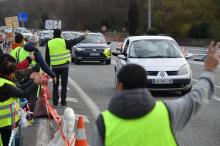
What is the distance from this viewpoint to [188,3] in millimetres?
69062

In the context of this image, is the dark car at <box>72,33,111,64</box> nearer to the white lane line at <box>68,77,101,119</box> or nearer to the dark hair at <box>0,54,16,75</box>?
the white lane line at <box>68,77,101,119</box>

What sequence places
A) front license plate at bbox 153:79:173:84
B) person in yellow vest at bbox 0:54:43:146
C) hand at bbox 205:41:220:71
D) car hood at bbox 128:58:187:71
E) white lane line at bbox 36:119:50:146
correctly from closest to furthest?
Result: hand at bbox 205:41:220:71, person in yellow vest at bbox 0:54:43:146, white lane line at bbox 36:119:50:146, front license plate at bbox 153:79:173:84, car hood at bbox 128:58:187:71

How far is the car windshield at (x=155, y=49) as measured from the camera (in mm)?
15997

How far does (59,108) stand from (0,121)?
6.55 metres

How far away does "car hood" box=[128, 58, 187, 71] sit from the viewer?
49.7ft

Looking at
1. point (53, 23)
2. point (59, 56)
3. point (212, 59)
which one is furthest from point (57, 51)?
point (53, 23)

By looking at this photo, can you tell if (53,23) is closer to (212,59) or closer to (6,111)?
(6,111)

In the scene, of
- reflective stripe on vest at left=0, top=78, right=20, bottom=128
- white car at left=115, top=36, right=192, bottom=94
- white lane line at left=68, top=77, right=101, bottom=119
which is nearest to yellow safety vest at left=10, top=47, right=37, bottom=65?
white lane line at left=68, top=77, right=101, bottom=119

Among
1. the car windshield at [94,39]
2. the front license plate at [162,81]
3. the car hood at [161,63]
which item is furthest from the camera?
the car windshield at [94,39]

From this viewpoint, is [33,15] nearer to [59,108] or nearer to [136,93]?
[59,108]

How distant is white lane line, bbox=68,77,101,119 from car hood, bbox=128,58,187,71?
1.59 metres

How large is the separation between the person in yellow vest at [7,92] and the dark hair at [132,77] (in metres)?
2.87

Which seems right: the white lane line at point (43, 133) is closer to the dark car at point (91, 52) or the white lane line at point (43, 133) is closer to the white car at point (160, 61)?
the white car at point (160, 61)

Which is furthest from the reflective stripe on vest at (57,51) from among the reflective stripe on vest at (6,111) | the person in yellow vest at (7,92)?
the reflective stripe on vest at (6,111)
